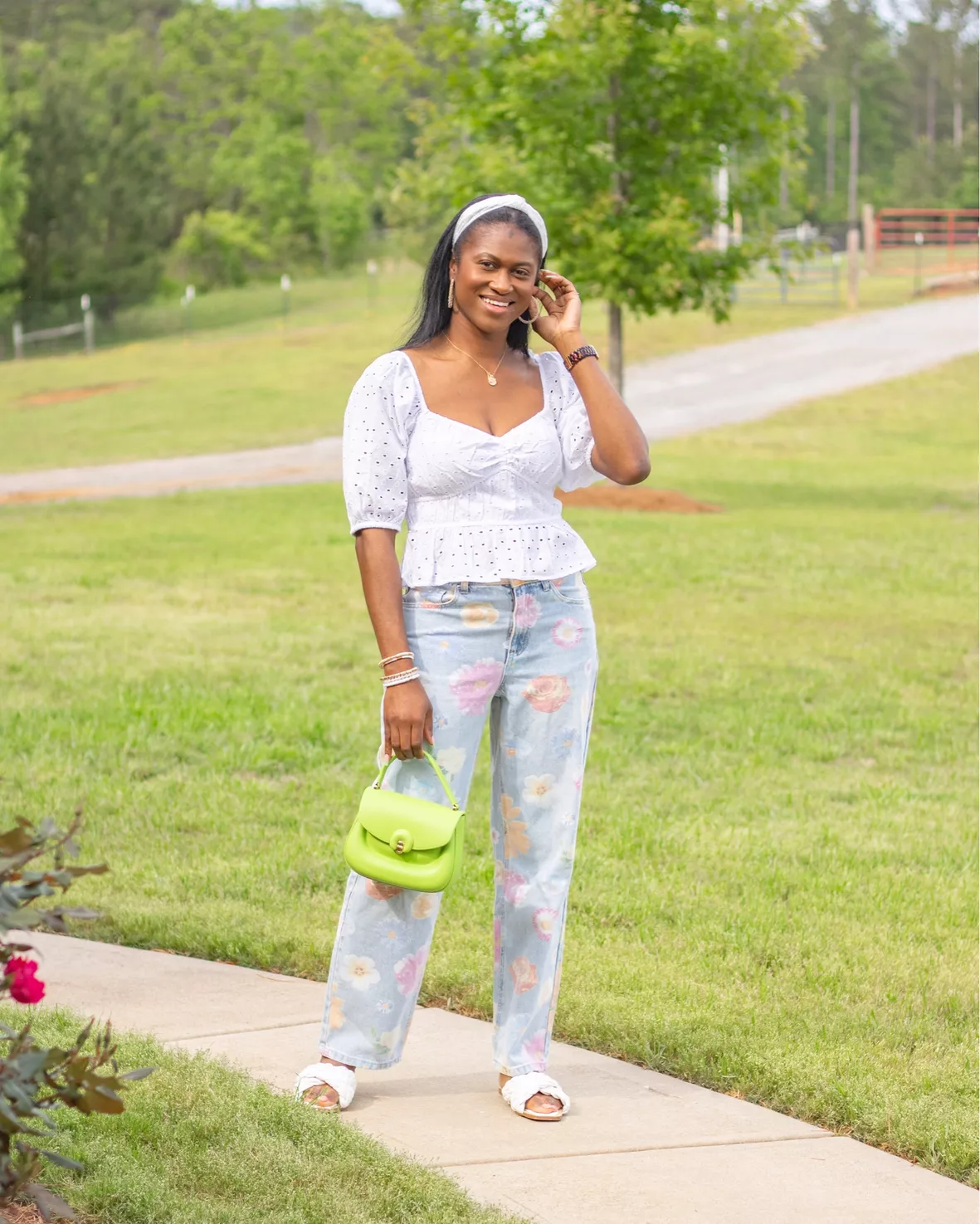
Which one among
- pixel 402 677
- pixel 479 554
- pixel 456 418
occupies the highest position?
pixel 456 418

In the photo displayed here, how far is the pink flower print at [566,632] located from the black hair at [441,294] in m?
0.65

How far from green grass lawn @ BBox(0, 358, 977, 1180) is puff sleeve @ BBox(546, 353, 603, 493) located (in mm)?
1456

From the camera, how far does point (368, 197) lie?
62.4 m

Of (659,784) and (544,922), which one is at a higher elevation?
(544,922)

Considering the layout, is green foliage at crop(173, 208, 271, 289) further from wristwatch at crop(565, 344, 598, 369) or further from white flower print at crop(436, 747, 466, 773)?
white flower print at crop(436, 747, 466, 773)

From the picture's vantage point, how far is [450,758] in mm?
3764

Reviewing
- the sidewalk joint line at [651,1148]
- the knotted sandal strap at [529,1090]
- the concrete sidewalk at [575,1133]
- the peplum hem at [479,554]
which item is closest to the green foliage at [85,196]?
the concrete sidewalk at [575,1133]

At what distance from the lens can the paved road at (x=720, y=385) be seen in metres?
20.2

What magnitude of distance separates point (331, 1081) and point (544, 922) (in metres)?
0.59

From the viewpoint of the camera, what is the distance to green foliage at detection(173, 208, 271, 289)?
56.7 meters

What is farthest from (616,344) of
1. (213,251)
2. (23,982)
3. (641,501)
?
(213,251)

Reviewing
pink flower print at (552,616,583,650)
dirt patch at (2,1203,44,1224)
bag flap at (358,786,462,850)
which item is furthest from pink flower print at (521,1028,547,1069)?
dirt patch at (2,1203,44,1224)

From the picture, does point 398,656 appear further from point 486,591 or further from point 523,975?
point 523,975

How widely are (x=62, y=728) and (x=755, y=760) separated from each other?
2.96 m
